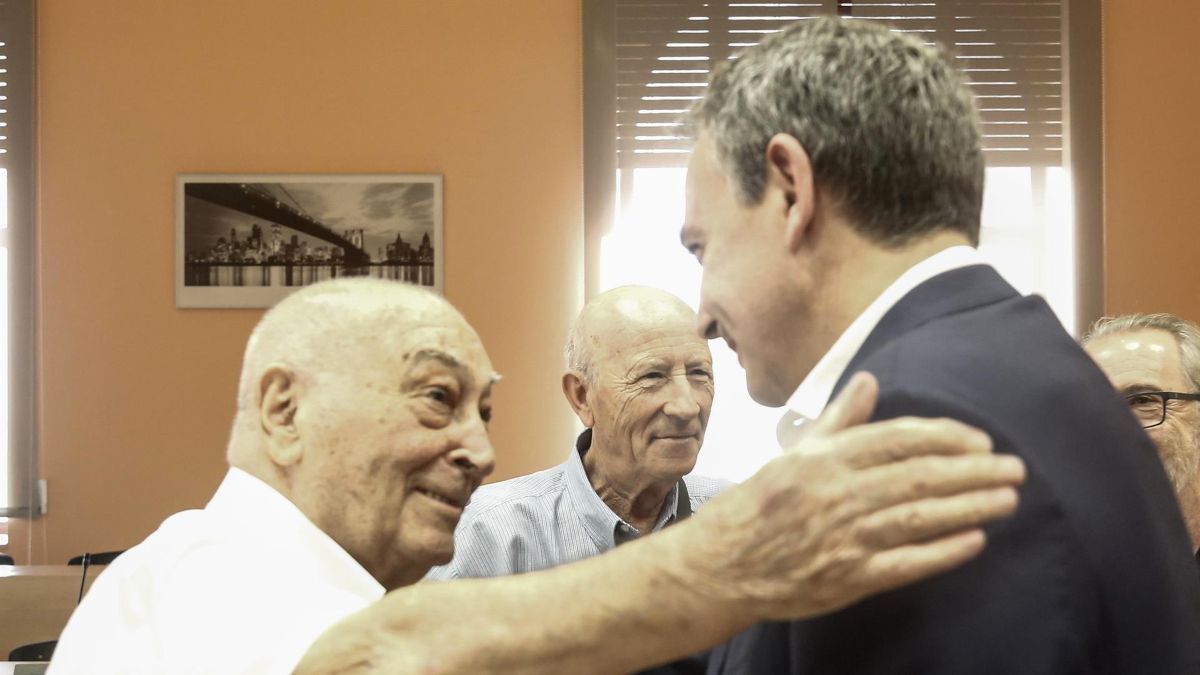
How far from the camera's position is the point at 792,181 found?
1.07m

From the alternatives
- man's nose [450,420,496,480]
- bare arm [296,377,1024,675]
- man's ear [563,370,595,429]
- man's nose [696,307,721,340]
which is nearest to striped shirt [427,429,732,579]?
man's ear [563,370,595,429]

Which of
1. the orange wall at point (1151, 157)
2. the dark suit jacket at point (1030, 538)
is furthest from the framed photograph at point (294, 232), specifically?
the dark suit jacket at point (1030, 538)

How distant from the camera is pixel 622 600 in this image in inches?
38.1

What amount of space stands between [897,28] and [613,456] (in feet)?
11.4

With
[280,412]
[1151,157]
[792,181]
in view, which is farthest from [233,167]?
[792,181]

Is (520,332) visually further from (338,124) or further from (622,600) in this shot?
(622,600)

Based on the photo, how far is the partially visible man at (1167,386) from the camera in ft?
7.40

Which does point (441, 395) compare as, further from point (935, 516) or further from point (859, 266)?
point (935, 516)

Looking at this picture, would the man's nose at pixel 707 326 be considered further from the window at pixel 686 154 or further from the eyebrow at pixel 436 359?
the window at pixel 686 154

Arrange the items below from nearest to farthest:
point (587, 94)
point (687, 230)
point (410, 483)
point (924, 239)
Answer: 1. point (924, 239)
2. point (687, 230)
3. point (410, 483)
4. point (587, 94)

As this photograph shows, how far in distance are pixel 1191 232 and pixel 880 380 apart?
5.37 m

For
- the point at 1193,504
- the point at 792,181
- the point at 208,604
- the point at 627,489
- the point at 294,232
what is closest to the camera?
the point at 792,181

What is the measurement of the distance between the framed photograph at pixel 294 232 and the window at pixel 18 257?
26.5 inches

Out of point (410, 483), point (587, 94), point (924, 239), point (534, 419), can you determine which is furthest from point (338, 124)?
point (924, 239)
